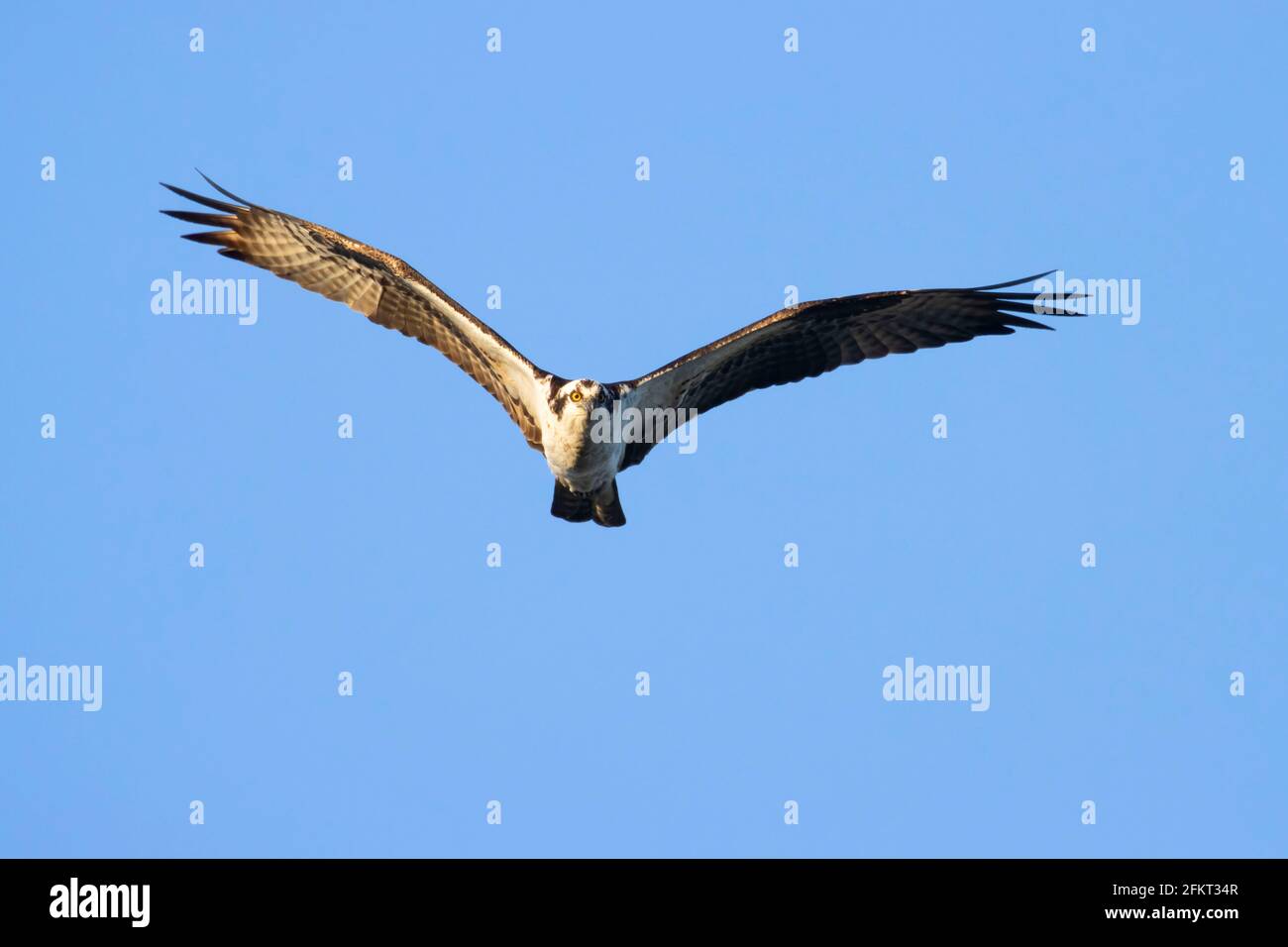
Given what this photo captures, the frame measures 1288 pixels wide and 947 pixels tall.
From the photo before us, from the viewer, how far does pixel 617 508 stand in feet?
47.8

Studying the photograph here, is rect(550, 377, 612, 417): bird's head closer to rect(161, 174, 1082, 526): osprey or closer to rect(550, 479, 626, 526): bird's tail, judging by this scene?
rect(161, 174, 1082, 526): osprey

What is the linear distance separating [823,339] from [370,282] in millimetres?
4330

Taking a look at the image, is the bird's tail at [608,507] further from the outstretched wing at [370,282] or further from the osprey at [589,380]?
the outstretched wing at [370,282]

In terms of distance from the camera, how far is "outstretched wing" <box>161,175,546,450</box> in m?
14.1

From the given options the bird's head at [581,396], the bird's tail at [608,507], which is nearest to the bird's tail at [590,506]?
the bird's tail at [608,507]

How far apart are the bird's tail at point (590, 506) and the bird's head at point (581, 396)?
107 centimetres

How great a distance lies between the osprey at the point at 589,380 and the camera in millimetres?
13859

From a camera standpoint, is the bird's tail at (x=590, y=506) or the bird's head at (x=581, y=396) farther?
the bird's tail at (x=590, y=506)

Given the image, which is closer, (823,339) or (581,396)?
(581,396)

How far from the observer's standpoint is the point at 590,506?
47.7 ft

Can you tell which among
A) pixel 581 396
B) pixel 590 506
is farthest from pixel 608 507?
pixel 581 396

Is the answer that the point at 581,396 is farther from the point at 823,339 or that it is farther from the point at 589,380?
the point at 823,339
